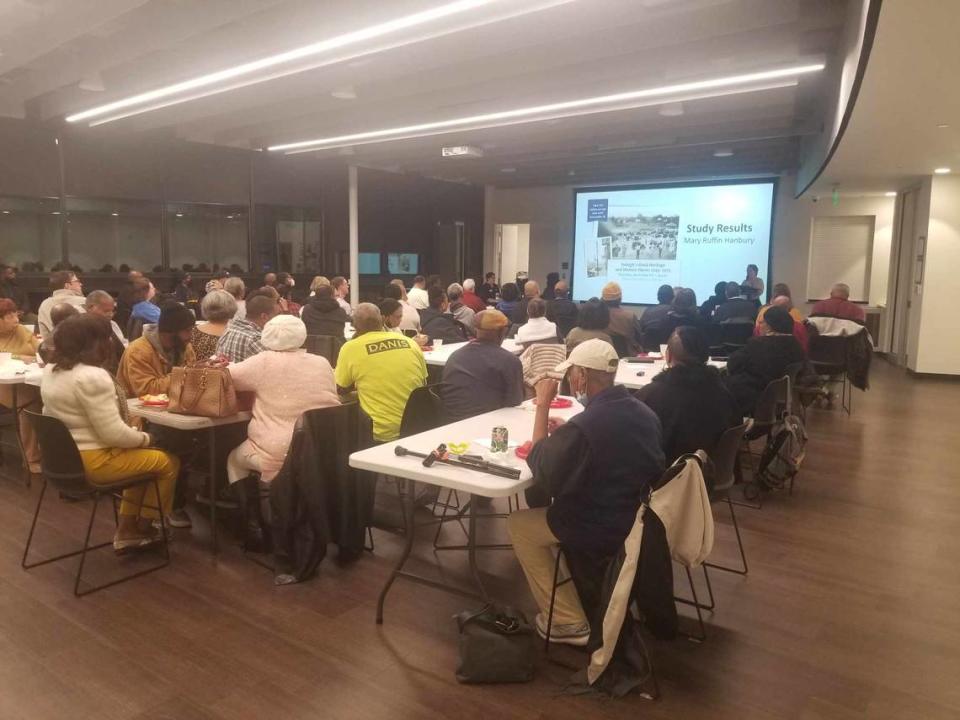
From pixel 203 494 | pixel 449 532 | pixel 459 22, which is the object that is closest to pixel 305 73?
pixel 459 22

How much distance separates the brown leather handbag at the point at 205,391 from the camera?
11.0 ft

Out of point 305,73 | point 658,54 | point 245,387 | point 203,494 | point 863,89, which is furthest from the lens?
point 305,73

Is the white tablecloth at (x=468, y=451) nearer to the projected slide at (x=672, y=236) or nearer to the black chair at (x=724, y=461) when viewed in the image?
the black chair at (x=724, y=461)

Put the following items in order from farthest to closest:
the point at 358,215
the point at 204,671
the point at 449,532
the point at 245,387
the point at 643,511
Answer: the point at 358,215 < the point at 449,532 < the point at 245,387 < the point at 204,671 < the point at 643,511

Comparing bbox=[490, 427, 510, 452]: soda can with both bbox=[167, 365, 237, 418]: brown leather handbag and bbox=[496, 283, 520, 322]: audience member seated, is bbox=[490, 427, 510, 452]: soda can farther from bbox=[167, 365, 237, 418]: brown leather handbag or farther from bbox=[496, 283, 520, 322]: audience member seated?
bbox=[496, 283, 520, 322]: audience member seated

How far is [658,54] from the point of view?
620 cm

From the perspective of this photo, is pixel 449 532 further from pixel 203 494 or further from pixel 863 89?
pixel 863 89

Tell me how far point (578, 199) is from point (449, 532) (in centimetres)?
1157


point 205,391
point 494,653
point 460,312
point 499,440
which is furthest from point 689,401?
point 460,312

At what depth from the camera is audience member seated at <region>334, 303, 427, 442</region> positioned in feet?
13.1

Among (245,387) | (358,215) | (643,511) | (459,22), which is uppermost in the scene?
(459,22)

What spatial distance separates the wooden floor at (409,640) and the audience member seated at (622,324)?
258 cm

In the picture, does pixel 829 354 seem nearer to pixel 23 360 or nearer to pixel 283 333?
pixel 283 333

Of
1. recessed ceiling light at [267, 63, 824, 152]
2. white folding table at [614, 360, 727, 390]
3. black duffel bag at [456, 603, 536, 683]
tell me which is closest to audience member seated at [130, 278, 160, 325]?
white folding table at [614, 360, 727, 390]
